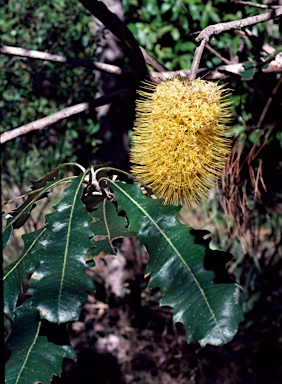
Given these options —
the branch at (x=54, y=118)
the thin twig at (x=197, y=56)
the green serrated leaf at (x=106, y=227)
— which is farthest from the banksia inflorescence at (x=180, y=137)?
the branch at (x=54, y=118)

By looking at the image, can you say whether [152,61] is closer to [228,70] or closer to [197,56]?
[228,70]

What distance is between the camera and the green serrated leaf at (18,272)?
846 millimetres

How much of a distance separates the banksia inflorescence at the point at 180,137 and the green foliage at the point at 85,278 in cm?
9

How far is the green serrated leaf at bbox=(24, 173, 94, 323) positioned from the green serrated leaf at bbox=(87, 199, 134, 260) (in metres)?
0.03

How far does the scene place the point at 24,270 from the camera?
0.87m

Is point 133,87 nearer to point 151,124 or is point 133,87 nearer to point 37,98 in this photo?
point 151,124

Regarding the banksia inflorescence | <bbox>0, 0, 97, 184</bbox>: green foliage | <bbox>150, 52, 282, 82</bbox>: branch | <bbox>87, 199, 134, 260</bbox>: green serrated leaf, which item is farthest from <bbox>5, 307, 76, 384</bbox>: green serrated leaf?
<bbox>0, 0, 97, 184</bbox>: green foliage

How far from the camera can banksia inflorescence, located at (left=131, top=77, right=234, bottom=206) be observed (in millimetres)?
915

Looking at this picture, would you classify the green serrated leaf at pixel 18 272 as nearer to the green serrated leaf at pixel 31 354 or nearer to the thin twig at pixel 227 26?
the green serrated leaf at pixel 31 354

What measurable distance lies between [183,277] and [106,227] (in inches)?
7.2

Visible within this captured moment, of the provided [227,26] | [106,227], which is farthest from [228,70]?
[106,227]

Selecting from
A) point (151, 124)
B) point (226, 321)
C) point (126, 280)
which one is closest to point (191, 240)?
point (226, 321)

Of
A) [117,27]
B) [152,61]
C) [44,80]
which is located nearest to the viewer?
[117,27]

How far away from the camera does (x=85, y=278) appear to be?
0.79 metres
